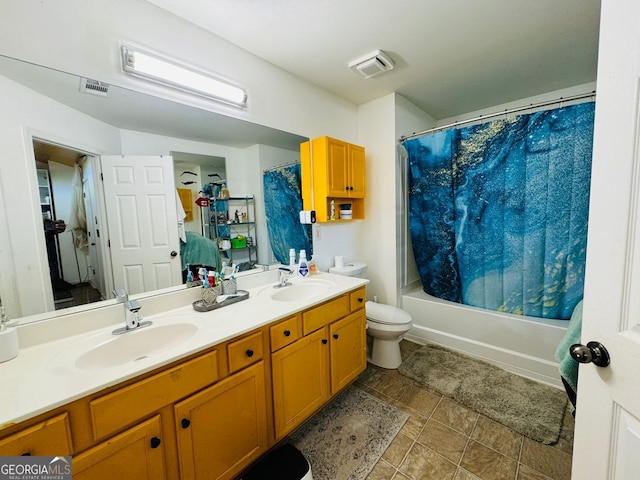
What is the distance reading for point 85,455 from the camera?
79cm

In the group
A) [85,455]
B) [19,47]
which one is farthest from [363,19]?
[85,455]

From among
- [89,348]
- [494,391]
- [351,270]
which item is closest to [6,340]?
[89,348]

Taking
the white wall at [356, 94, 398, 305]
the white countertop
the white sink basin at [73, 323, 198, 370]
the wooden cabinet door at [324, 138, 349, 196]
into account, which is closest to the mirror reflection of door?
the white countertop

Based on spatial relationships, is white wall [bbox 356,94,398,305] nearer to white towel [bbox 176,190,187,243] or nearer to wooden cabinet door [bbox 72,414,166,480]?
white towel [bbox 176,190,187,243]

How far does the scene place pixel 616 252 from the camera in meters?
0.64

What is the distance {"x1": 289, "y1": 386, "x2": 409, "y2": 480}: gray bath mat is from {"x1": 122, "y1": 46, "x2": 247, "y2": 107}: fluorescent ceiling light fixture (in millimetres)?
2085

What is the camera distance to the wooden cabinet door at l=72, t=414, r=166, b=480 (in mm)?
797

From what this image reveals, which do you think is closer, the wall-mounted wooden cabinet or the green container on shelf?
the green container on shelf

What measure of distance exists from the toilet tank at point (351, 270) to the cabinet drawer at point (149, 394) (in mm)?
1379

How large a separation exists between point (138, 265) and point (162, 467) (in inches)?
35.2

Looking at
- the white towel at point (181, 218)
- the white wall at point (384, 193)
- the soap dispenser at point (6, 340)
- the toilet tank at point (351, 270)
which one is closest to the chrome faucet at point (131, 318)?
the soap dispenser at point (6, 340)

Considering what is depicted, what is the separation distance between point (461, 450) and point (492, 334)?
106 centimetres

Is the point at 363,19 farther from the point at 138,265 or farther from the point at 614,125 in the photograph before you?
the point at 138,265

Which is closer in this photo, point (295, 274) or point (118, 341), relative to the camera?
point (118, 341)
